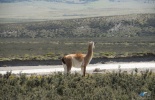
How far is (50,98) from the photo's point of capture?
40.8ft

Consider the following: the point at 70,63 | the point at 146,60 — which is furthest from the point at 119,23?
the point at 70,63

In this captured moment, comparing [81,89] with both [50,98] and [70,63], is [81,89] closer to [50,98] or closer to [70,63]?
[50,98]

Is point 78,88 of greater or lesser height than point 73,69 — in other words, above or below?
above

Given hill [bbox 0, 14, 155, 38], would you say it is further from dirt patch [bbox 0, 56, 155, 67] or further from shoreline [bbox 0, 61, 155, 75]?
shoreline [bbox 0, 61, 155, 75]

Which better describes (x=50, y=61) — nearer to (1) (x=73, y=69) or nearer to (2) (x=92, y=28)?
(1) (x=73, y=69)

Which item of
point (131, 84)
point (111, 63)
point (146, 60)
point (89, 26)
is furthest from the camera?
point (89, 26)

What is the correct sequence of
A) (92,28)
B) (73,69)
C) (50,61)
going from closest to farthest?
Answer: 1. (73,69)
2. (50,61)
3. (92,28)

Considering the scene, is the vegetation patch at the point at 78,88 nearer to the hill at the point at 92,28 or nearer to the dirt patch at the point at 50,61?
the dirt patch at the point at 50,61

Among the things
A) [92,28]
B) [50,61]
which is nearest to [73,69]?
[50,61]

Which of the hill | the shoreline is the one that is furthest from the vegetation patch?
the hill

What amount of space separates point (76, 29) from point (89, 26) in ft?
16.5

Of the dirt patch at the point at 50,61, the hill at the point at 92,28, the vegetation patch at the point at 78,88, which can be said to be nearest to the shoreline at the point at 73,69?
the dirt patch at the point at 50,61

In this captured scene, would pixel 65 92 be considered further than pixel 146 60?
No

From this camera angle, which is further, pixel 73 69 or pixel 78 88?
pixel 73 69
